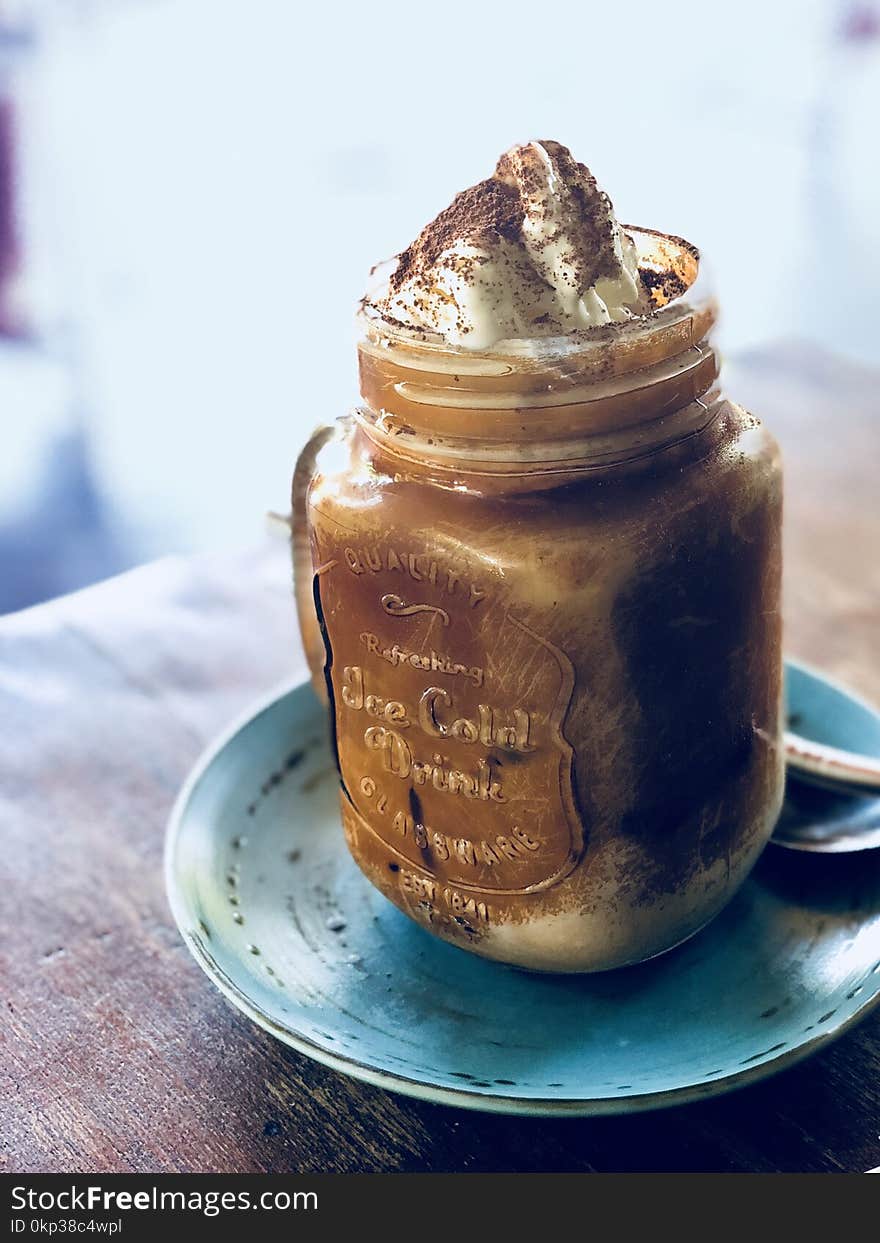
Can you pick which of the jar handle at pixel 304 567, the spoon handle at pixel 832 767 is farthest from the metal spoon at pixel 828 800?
the jar handle at pixel 304 567

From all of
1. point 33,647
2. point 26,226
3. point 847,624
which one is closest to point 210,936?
point 33,647

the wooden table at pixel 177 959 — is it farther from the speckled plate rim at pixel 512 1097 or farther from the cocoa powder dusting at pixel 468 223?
the cocoa powder dusting at pixel 468 223

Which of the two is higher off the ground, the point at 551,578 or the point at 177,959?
the point at 551,578

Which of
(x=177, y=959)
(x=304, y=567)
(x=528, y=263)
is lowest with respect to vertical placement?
(x=177, y=959)

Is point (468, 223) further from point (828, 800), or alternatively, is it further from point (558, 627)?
point (828, 800)

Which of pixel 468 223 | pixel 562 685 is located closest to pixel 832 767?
pixel 562 685

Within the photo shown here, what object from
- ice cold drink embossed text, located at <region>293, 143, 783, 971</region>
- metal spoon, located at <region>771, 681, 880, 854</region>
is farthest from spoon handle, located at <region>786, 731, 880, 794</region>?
ice cold drink embossed text, located at <region>293, 143, 783, 971</region>
